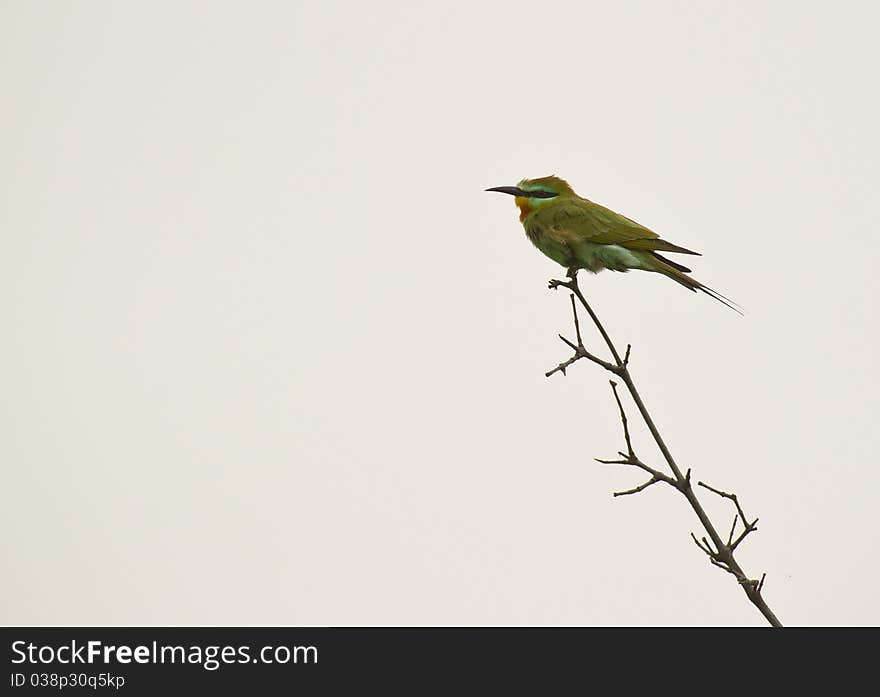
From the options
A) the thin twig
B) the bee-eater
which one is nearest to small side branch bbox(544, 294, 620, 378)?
the thin twig

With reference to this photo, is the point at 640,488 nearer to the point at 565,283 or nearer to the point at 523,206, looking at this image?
the point at 565,283

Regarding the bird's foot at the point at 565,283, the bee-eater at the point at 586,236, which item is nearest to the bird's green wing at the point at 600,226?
the bee-eater at the point at 586,236

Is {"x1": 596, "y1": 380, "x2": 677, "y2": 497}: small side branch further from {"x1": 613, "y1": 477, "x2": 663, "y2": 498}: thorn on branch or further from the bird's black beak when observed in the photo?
the bird's black beak

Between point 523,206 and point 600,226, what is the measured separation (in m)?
0.64

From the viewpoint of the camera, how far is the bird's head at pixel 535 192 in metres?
5.90

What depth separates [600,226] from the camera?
17.9ft

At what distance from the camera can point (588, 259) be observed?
A: 18.0ft

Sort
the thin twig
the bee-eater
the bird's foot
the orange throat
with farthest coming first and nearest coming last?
the orange throat
the bee-eater
the bird's foot
the thin twig

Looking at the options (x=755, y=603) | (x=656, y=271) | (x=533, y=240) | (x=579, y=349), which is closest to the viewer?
(x=755, y=603)

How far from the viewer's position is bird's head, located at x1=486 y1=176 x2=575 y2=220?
19.4ft
